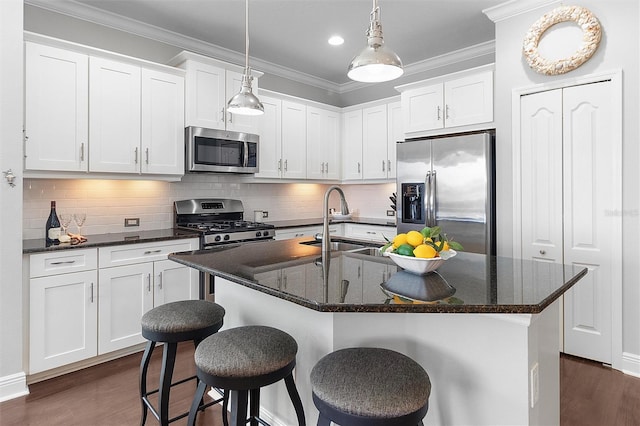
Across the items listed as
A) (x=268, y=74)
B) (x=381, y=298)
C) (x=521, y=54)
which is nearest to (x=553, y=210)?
(x=521, y=54)

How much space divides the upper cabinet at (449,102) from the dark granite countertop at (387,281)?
1.90m

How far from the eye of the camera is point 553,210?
303 centimetres

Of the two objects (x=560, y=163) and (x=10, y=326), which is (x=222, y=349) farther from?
(x=560, y=163)

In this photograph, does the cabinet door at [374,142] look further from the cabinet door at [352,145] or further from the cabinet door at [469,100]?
the cabinet door at [469,100]

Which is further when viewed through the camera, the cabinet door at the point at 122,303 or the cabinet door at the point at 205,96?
the cabinet door at the point at 205,96

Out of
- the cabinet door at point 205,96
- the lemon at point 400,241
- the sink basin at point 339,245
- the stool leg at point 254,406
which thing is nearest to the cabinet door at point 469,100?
the sink basin at point 339,245

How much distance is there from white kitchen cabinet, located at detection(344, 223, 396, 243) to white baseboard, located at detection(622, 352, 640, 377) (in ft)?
7.46

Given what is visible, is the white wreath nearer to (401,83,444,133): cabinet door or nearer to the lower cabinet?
(401,83,444,133): cabinet door

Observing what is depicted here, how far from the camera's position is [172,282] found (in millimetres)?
3211

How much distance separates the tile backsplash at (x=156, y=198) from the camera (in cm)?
307


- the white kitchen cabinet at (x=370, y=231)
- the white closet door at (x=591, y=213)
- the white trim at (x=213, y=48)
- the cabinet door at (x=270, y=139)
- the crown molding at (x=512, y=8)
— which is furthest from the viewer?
the white kitchen cabinet at (x=370, y=231)

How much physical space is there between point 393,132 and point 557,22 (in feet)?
6.51

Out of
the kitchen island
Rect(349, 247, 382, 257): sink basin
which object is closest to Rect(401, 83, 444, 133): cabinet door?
Rect(349, 247, 382, 257): sink basin

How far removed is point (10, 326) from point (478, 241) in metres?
3.48
